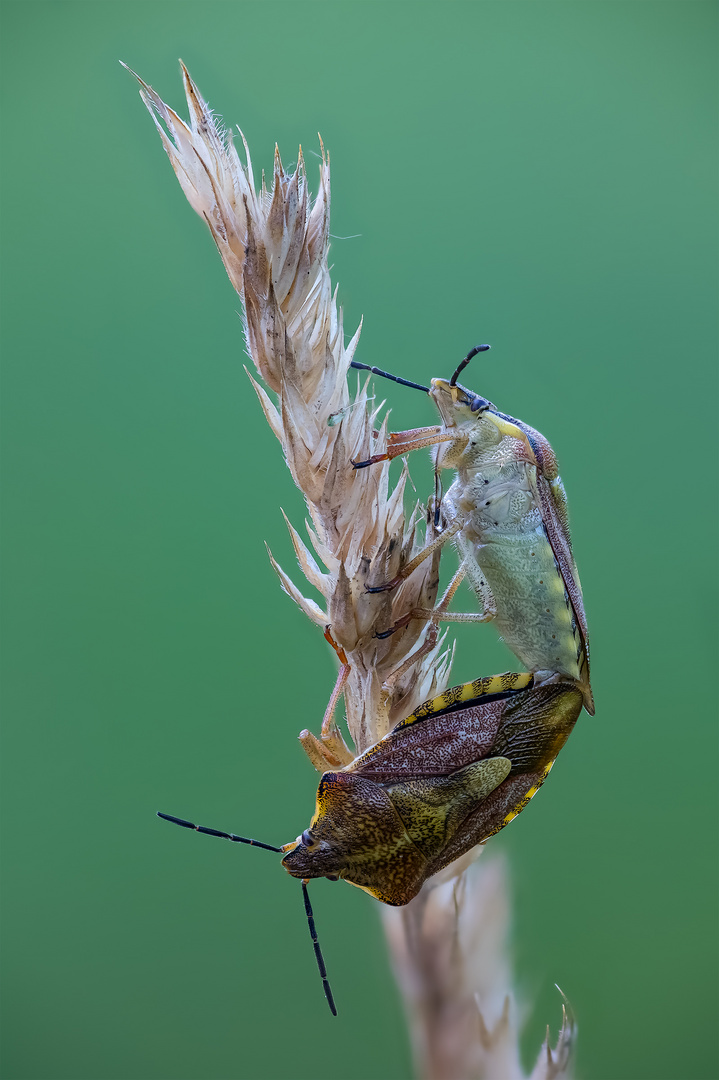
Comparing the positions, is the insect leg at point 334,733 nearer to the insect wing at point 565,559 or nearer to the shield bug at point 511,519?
the shield bug at point 511,519

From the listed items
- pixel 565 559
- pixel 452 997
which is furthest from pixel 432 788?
pixel 565 559

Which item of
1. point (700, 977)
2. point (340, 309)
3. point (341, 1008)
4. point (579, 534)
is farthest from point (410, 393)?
point (700, 977)

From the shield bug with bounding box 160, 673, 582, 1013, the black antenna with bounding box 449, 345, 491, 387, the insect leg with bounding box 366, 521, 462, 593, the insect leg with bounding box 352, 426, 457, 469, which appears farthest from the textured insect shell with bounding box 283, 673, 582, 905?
the black antenna with bounding box 449, 345, 491, 387

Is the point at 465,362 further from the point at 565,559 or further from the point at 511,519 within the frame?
the point at 565,559

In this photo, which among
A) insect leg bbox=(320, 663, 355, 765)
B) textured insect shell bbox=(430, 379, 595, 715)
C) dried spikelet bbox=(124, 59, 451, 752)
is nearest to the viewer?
dried spikelet bbox=(124, 59, 451, 752)

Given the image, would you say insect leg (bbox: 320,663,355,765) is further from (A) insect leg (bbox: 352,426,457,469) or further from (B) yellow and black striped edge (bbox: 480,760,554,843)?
(A) insect leg (bbox: 352,426,457,469)

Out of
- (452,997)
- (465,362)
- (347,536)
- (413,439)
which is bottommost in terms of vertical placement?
(452,997)

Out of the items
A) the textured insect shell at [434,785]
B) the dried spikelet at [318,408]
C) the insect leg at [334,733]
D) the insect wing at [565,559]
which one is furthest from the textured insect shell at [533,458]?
the insect leg at [334,733]
